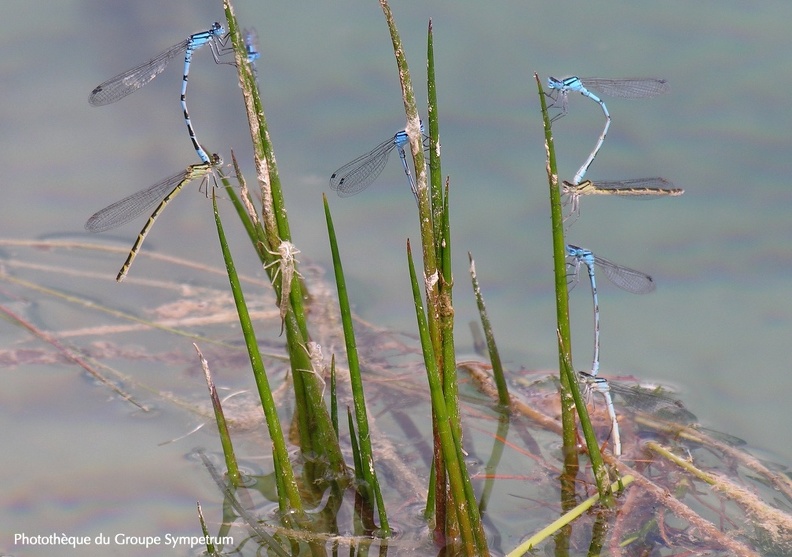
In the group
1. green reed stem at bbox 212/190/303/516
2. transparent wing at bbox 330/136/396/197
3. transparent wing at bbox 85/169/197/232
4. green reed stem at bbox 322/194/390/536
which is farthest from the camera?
transparent wing at bbox 85/169/197/232

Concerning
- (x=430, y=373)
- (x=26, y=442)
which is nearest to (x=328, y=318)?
(x=26, y=442)

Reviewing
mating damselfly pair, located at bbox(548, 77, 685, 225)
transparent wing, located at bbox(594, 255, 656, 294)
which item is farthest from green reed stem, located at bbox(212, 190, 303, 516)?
transparent wing, located at bbox(594, 255, 656, 294)

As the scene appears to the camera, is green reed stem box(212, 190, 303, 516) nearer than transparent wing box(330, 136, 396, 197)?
Yes

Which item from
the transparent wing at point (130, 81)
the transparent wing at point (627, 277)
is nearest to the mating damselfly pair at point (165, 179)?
the transparent wing at point (130, 81)

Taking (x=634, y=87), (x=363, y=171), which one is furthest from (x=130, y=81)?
(x=634, y=87)

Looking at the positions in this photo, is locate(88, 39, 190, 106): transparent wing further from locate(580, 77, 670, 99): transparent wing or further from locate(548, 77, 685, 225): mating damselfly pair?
locate(580, 77, 670, 99): transparent wing

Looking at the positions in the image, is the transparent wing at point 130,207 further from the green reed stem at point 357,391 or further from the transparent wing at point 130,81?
the green reed stem at point 357,391

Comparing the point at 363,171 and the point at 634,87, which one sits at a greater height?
the point at 634,87

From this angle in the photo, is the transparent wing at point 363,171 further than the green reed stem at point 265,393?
Yes

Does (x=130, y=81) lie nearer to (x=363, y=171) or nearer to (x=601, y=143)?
(x=363, y=171)

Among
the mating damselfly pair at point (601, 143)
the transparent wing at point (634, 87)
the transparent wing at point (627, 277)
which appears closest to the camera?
the mating damselfly pair at point (601, 143)

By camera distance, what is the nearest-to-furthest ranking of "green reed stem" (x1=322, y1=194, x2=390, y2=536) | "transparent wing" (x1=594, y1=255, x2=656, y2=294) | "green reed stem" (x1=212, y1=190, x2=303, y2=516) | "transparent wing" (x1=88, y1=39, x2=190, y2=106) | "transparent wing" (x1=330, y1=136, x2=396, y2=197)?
"green reed stem" (x1=212, y1=190, x2=303, y2=516)
"green reed stem" (x1=322, y1=194, x2=390, y2=536)
"transparent wing" (x1=330, y1=136, x2=396, y2=197)
"transparent wing" (x1=594, y1=255, x2=656, y2=294)
"transparent wing" (x1=88, y1=39, x2=190, y2=106)
